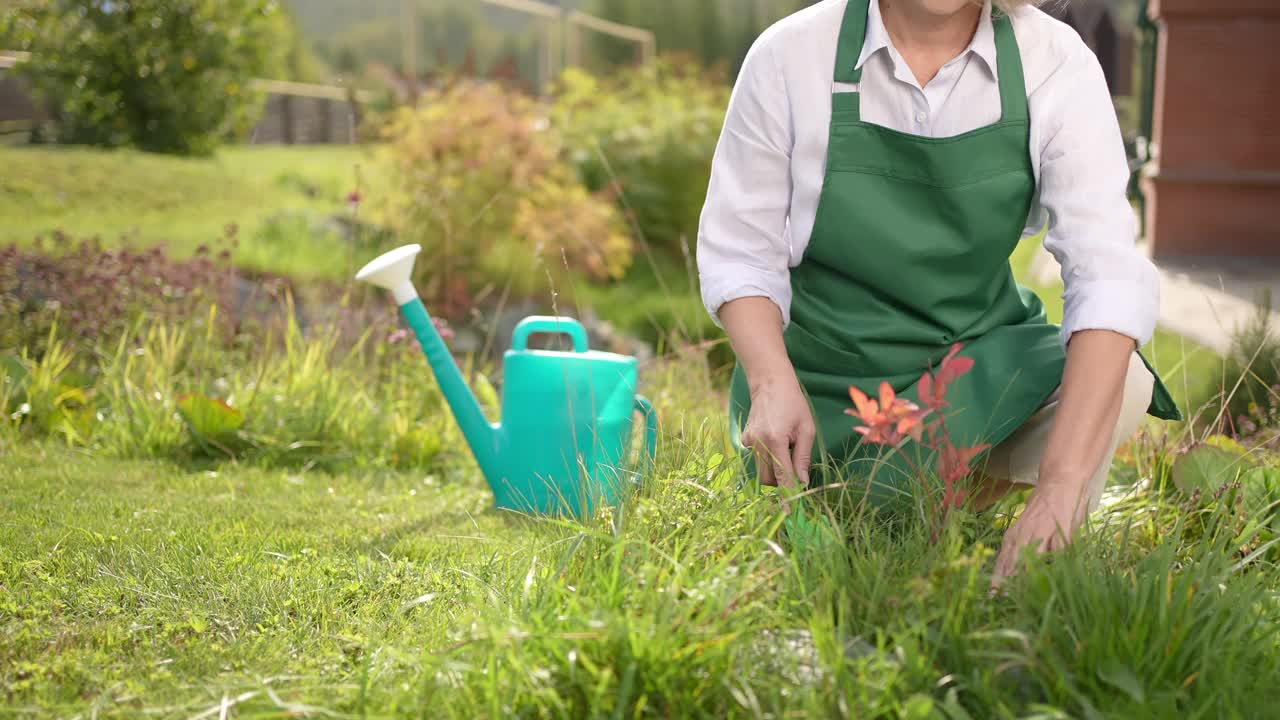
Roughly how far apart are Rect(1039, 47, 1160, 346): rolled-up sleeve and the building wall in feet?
15.5

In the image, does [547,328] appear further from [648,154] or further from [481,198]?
[648,154]

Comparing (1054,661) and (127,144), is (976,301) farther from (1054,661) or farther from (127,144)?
(127,144)

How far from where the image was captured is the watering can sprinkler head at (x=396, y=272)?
2.84 metres

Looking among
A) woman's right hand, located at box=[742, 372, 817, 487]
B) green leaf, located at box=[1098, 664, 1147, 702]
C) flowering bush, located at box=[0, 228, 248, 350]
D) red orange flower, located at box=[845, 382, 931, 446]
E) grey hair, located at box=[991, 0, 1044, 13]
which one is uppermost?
grey hair, located at box=[991, 0, 1044, 13]

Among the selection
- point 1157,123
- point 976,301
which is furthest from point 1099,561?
point 1157,123

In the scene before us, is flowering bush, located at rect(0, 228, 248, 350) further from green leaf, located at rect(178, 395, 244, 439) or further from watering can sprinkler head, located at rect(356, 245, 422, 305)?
watering can sprinkler head, located at rect(356, 245, 422, 305)

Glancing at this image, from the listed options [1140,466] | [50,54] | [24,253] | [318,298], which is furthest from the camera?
[50,54]

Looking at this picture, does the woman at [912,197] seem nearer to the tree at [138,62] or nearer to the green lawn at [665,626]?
the green lawn at [665,626]

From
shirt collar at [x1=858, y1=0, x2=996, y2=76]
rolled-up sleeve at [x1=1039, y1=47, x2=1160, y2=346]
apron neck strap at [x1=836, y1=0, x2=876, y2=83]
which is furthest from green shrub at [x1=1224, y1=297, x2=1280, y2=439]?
apron neck strap at [x1=836, y1=0, x2=876, y2=83]

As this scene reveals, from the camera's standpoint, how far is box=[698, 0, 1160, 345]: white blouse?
6.36 feet

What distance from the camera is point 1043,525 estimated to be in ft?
5.47

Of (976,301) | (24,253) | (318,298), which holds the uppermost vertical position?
(976,301)

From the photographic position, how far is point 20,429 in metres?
3.46

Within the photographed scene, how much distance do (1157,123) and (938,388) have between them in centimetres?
559
